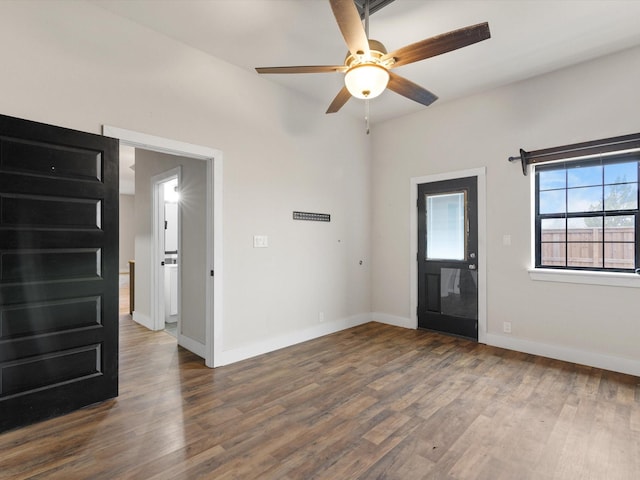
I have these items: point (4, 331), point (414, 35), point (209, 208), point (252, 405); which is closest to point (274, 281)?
point (209, 208)

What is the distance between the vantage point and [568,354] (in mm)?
3412

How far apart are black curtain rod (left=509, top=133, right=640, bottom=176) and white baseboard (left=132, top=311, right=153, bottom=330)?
5261mm

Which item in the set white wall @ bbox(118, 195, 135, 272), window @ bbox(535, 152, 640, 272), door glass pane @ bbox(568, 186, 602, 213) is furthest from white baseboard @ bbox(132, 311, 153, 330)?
white wall @ bbox(118, 195, 135, 272)

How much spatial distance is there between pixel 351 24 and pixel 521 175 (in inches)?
114

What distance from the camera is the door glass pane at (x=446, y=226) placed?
14.0 feet

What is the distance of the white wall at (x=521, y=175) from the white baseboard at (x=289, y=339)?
62cm

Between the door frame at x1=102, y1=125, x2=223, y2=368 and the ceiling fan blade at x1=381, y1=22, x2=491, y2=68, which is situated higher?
the ceiling fan blade at x1=381, y1=22, x2=491, y2=68

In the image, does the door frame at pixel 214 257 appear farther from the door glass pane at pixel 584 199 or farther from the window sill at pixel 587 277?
the door glass pane at pixel 584 199

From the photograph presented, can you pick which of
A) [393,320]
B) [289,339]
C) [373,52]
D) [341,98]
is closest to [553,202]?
[393,320]

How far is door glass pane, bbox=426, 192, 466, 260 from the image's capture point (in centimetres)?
427

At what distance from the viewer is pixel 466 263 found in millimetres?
4191

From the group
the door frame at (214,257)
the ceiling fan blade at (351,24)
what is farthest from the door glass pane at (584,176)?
the door frame at (214,257)

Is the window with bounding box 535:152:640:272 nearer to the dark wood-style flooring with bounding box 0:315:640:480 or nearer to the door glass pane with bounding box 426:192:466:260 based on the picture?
the door glass pane with bounding box 426:192:466:260

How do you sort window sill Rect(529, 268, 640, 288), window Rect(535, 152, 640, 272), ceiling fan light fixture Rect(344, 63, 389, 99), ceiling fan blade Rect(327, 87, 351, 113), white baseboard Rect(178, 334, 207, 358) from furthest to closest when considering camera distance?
white baseboard Rect(178, 334, 207, 358) < window Rect(535, 152, 640, 272) < window sill Rect(529, 268, 640, 288) < ceiling fan blade Rect(327, 87, 351, 113) < ceiling fan light fixture Rect(344, 63, 389, 99)
